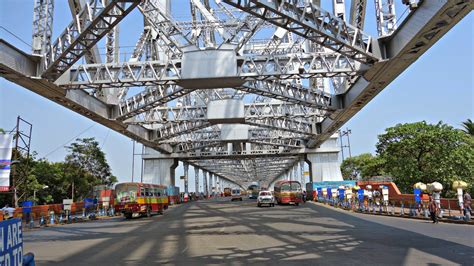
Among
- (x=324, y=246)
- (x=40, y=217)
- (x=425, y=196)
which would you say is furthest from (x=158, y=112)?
(x=324, y=246)

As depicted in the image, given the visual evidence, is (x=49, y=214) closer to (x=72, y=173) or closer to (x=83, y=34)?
(x=83, y=34)

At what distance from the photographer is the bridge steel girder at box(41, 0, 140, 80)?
46.7 ft

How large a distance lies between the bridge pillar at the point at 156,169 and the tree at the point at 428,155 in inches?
1145

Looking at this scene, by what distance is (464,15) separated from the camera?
41.4 ft

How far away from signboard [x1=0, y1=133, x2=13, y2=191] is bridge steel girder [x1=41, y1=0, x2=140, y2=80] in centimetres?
898

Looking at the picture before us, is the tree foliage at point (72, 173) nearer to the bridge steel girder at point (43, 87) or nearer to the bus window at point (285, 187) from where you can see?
the bridge steel girder at point (43, 87)

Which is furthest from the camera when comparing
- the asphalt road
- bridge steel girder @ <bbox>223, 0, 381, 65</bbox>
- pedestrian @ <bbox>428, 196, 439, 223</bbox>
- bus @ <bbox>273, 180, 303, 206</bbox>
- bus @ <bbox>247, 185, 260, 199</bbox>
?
bus @ <bbox>247, 185, 260, 199</bbox>

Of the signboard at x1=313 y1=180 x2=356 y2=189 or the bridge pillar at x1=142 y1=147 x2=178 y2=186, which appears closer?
the signboard at x1=313 y1=180 x2=356 y2=189

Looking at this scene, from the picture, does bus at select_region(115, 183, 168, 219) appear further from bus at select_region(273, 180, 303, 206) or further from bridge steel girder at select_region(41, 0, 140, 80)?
bus at select_region(273, 180, 303, 206)

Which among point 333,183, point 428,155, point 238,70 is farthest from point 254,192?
point 238,70

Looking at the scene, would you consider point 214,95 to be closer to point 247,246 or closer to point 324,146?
point 324,146

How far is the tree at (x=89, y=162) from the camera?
2176 inches

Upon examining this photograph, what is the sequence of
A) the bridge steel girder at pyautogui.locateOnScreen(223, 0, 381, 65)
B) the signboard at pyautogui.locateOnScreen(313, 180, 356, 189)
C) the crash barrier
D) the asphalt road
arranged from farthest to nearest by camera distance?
the signboard at pyautogui.locateOnScreen(313, 180, 356, 189) < the crash barrier < the bridge steel girder at pyautogui.locateOnScreen(223, 0, 381, 65) < the asphalt road

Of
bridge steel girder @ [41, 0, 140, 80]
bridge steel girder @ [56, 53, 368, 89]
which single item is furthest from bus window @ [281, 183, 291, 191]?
bridge steel girder @ [41, 0, 140, 80]
